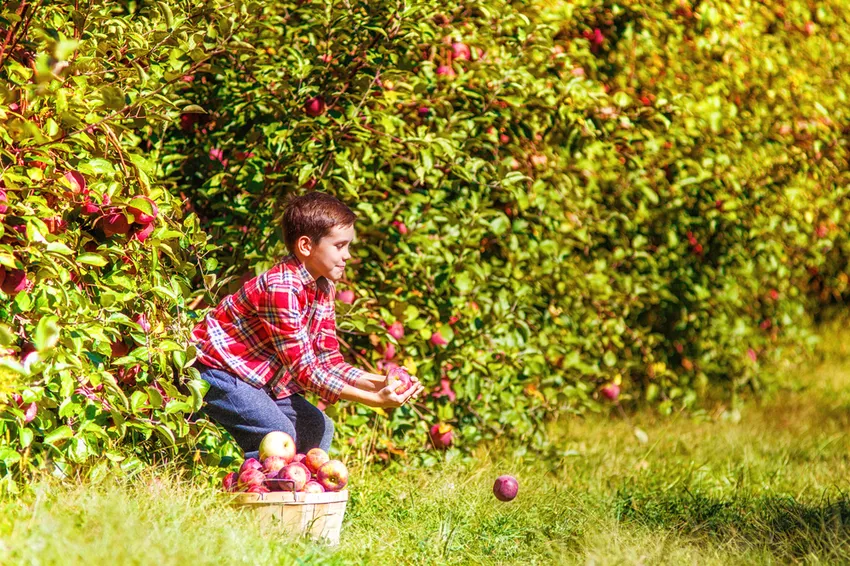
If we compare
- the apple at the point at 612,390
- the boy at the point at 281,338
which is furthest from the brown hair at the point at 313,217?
the apple at the point at 612,390

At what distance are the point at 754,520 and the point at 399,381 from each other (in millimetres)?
1164

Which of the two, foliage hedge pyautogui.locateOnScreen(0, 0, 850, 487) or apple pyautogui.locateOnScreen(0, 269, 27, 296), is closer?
apple pyautogui.locateOnScreen(0, 269, 27, 296)

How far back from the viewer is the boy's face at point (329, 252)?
296cm

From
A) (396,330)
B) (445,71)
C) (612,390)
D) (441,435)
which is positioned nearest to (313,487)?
(396,330)

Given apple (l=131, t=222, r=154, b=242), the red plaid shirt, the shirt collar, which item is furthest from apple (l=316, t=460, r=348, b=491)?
apple (l=131, t=222, r=154, b=242)

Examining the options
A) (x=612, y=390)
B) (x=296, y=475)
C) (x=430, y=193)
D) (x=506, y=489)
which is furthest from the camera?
(x=612, y=390)

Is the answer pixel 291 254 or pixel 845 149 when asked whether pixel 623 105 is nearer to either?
pixel 291 254

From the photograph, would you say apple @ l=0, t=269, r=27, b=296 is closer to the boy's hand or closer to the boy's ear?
the boy's ear

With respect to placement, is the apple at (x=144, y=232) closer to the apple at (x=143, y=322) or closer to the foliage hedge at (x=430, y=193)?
the foliage hedge at (x=430, y=193)

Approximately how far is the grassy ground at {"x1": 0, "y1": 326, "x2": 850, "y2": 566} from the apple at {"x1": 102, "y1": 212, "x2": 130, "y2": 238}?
678 mm

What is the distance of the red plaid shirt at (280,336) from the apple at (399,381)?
6.0 inches

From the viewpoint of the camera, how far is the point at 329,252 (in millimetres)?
2959

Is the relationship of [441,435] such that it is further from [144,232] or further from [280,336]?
[144,232]

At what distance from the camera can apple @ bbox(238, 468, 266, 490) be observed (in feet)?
8.75
